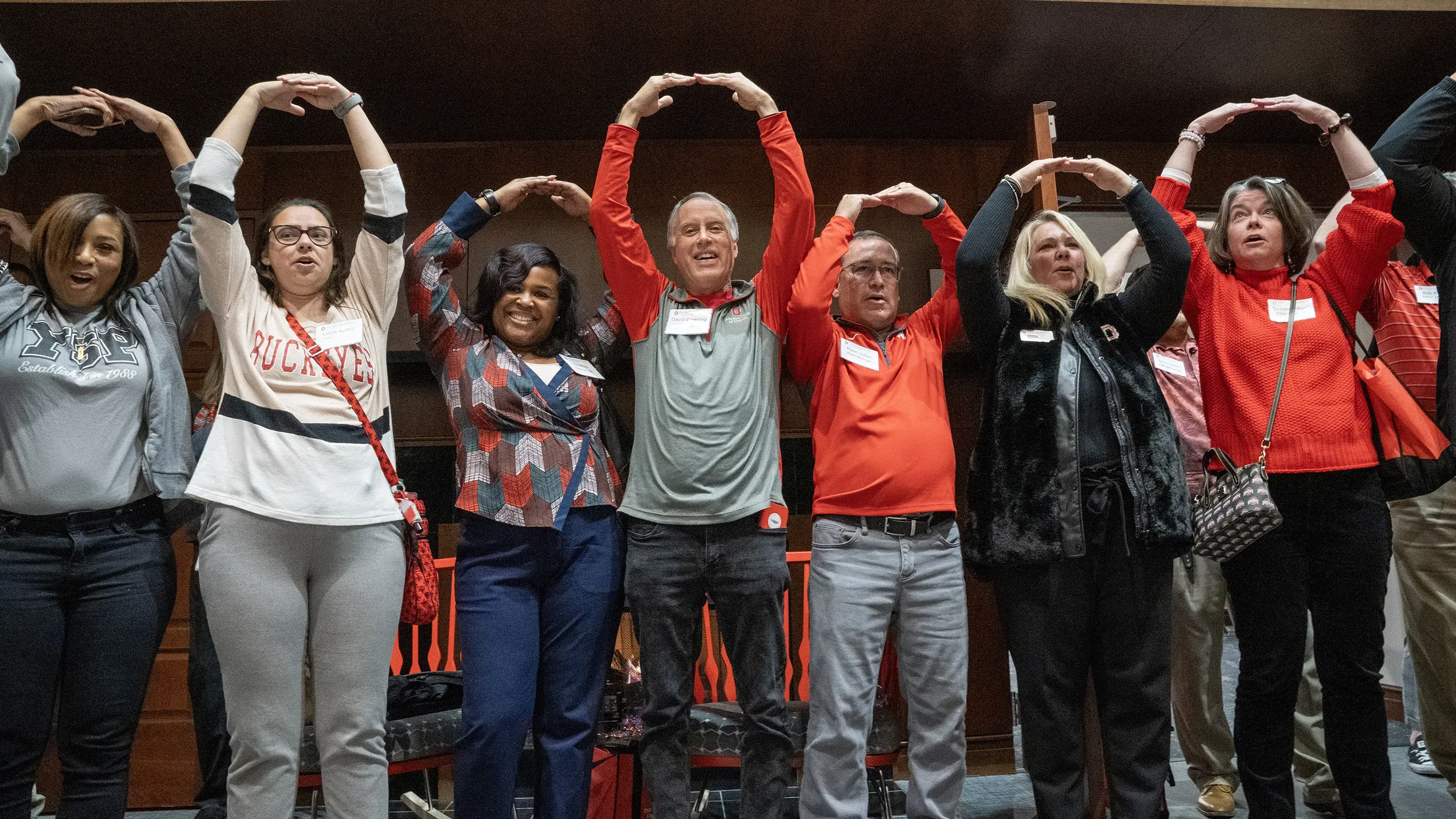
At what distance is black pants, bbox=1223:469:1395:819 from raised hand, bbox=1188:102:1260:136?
3.18 feet

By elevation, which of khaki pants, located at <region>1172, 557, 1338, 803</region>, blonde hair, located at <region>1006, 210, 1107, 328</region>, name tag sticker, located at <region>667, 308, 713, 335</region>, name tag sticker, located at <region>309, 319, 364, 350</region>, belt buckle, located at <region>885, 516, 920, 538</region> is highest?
blonde hair, located at <region>1006, 210, 1107, 328</region>

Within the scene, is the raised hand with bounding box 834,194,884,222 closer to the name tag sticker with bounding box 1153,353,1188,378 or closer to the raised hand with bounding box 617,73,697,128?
the raised hand with bounding box 617,73,697,128

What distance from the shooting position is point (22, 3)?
9.02ft

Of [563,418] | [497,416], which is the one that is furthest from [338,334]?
[563,418]

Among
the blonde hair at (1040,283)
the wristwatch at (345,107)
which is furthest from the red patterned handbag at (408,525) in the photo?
the blonde hair at (1040,283)

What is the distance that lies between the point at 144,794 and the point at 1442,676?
3933 millimetres

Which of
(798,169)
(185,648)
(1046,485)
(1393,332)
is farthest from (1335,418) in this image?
(185,648)

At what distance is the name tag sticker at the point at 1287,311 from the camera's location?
2.34 meters

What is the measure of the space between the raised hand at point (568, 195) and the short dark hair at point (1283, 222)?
166 cm

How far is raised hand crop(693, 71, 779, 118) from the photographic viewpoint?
242 centimetres

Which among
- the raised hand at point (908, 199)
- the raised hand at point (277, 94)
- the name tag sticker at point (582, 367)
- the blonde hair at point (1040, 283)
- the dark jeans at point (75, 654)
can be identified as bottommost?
the dark jeans at point (75, 654)

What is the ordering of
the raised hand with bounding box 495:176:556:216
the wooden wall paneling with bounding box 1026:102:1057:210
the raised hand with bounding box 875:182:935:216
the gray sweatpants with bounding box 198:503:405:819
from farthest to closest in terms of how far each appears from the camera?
the wooden wall paneling with bounding box 1026:102:1057:210, the raised hand with bounding box 495:176:556:216, the raised hand with bounding box 875:182:935:216, the gray sweatpants with bounding box 198:503:405:819

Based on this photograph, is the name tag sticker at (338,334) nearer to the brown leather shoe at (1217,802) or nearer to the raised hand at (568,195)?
the raised hand at (568,195)

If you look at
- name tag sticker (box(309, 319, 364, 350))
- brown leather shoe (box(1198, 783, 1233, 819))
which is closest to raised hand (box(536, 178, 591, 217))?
name tag sticker (box(309, 319, 364, 350))
